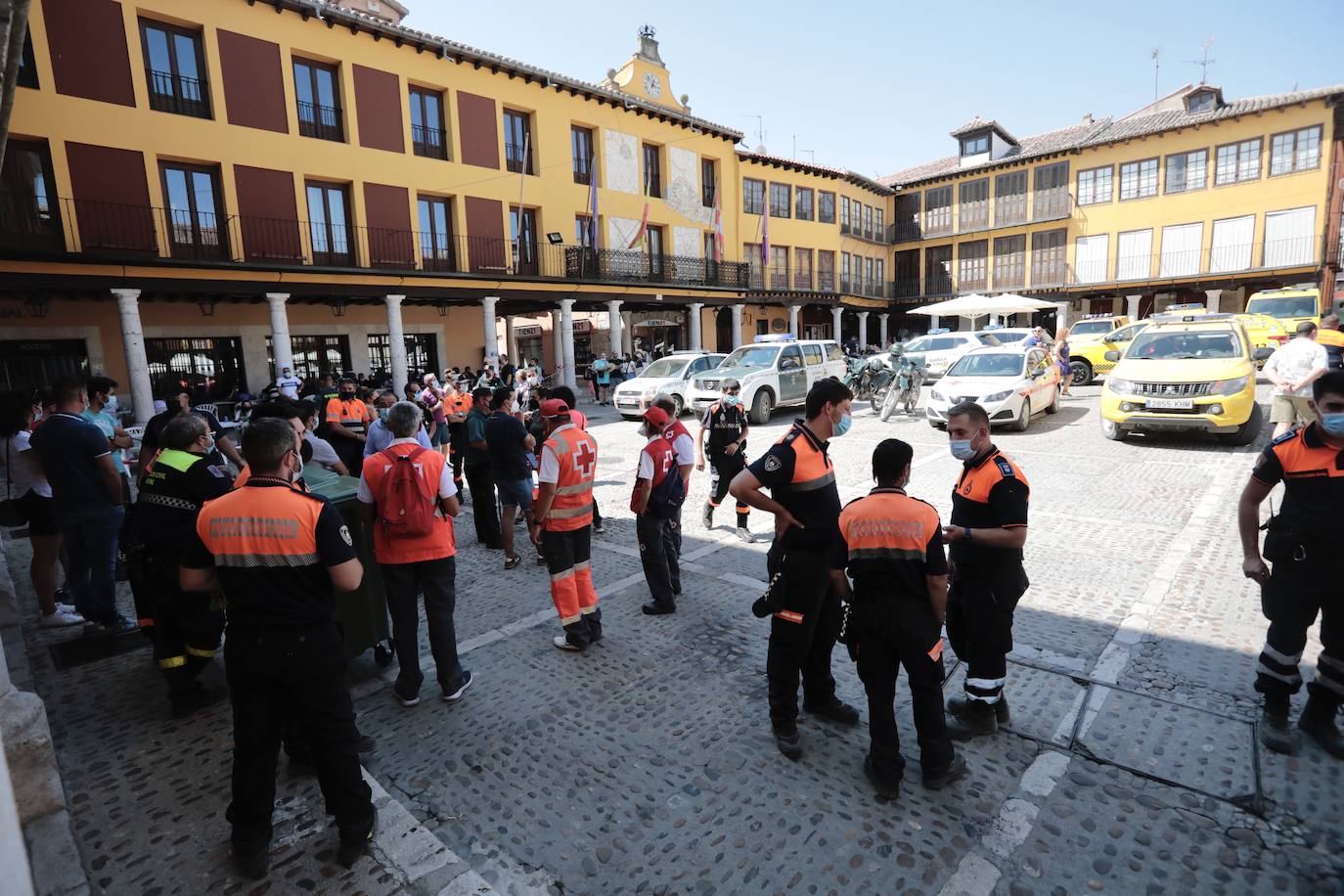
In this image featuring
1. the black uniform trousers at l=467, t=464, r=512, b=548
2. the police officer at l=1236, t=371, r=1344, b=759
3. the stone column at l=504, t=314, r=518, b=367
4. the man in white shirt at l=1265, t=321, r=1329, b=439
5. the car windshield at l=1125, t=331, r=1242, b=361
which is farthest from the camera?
the stone column at l=504, t=314, r=518, b=367

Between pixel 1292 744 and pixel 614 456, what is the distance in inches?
370

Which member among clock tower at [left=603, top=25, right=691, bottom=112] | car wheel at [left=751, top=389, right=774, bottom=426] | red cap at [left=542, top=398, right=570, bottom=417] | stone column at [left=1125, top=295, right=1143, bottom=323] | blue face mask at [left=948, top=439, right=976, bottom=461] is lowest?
Answer: car wheel at [left=751, top=389, right=774, bottom=426]

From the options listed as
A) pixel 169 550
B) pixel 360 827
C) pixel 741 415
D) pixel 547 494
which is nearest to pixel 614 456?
pixel 741 415

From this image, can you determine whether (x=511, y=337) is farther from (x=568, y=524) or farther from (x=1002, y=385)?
(x=568, y=524)

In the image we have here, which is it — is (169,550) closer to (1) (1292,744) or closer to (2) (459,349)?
(1) (1292,744)

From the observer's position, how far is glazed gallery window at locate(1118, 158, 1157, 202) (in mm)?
30802

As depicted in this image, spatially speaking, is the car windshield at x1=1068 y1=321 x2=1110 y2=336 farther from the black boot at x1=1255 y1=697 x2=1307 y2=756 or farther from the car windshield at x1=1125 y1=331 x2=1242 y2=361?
the black boot at x1=1255 y1=697 x2=1307 y2=756

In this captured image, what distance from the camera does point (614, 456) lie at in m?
11.7

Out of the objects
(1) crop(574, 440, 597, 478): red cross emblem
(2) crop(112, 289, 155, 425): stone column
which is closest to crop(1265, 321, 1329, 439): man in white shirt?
(1) crop(574, 440, 597, 478): red cross emblem

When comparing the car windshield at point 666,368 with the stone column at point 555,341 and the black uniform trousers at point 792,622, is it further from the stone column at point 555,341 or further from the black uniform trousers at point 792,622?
the black uniform trousers at point 792,622

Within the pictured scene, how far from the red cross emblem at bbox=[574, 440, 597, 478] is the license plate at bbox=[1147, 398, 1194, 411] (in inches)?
361

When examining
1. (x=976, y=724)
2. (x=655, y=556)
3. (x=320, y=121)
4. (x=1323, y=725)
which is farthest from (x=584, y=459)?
(x=320, y=121)

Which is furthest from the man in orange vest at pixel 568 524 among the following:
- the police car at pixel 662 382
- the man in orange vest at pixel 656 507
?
the police car at pixel 662 382

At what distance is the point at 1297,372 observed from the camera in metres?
7.70
